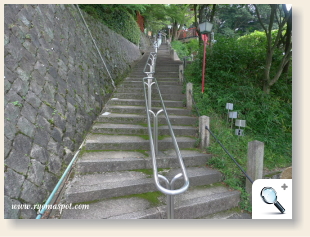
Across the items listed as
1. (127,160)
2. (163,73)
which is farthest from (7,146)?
(163,73)

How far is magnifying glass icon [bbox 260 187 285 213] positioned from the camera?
207 cm

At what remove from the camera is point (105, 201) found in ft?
7.81

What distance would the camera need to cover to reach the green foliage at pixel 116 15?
7.54 m

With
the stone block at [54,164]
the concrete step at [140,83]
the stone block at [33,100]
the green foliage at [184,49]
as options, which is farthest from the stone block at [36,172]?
the green foliage at [184,49]

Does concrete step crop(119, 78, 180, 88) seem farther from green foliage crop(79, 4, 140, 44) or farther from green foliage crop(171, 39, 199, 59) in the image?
green foliage crop(171, 39, 199, 59)

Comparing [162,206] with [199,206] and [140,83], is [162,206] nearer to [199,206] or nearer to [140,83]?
[199,206]

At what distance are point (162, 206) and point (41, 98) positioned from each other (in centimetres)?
231

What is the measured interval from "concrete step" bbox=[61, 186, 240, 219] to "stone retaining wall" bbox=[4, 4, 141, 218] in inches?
25.9

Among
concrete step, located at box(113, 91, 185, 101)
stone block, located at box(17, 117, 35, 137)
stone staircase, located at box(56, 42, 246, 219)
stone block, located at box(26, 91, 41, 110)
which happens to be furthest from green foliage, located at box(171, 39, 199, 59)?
stone block, located at box(17, 117, 35, 137)

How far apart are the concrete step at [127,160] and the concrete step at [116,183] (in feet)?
0.33

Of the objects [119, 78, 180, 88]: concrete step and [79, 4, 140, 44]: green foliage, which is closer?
[119, 78, 180, 88]: concrete step

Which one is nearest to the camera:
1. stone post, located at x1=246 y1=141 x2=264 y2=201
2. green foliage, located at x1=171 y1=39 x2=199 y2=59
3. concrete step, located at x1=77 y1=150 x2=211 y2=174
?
stone post, located at x1=246 y1=141 x2=264 y2=201

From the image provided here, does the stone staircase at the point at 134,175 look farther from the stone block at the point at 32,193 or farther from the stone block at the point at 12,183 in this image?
the stone block at the point at 12,183

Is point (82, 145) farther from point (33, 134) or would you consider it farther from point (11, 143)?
point (11, 143)
